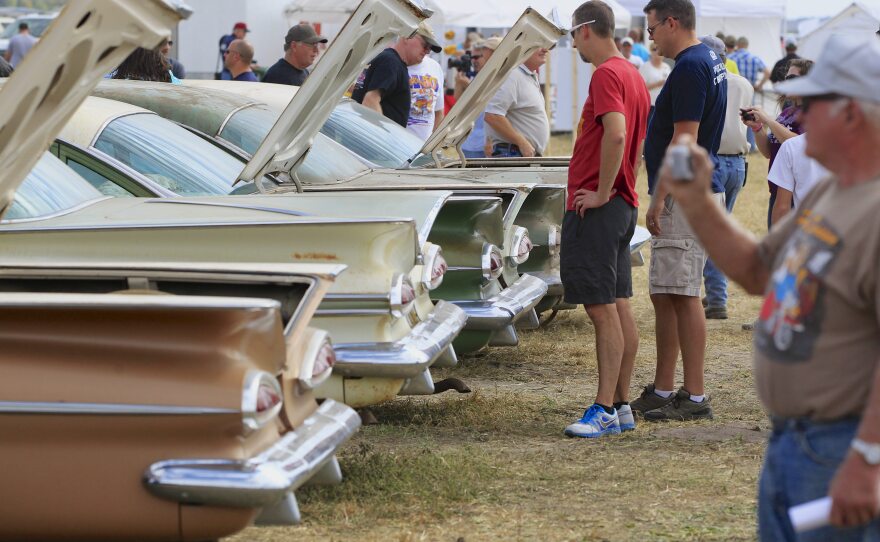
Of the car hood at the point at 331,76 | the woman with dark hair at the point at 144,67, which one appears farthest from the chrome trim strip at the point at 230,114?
the car hood at the point at 331,76

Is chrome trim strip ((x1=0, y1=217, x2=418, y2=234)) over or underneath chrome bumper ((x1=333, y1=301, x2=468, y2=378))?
over

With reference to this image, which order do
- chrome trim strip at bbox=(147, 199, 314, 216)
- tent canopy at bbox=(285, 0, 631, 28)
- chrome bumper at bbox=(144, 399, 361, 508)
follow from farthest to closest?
tent canopy at bbox=(285, 0, 631, 28), chrome trim strip at bbox=(147, 199, 314, 216), chrome bumper at bbox=(144, 399, 361, 508)

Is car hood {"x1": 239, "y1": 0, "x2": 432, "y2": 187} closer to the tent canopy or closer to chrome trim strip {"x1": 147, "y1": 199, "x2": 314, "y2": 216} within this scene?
chrome trim strip {"x1": 147, "y1": 199, "x2": 314, "y2": 216}

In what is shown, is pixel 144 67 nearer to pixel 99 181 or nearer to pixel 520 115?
pixel 99 181

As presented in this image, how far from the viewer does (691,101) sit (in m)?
5.72

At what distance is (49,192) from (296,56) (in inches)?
199

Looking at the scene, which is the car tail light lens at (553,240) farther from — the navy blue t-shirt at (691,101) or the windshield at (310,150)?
the navy blue t-shirt at (691,101)

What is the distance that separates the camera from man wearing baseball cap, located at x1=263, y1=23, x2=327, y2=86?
9891mm

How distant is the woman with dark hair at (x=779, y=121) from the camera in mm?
6586

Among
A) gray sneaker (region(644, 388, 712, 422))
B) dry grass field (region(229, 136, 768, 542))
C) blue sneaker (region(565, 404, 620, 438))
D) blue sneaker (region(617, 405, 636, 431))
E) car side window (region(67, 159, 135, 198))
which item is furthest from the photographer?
gray sneaker (region(644, 388, 712, 422))

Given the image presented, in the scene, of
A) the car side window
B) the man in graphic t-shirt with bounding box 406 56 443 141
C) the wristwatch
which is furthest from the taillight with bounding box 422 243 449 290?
the man in graphic t-shirt with bounding box 406 56 443 141

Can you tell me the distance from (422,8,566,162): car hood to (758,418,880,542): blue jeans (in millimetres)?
4692

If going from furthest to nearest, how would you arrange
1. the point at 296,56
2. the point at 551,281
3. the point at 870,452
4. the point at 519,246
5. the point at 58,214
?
1. the point at 296,56
2. the point at 551,281
3. the point at 519,246
4. the point at 58,214
5. the point at 870,452

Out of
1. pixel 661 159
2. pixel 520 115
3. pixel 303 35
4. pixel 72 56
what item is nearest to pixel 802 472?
pixel 72 56
